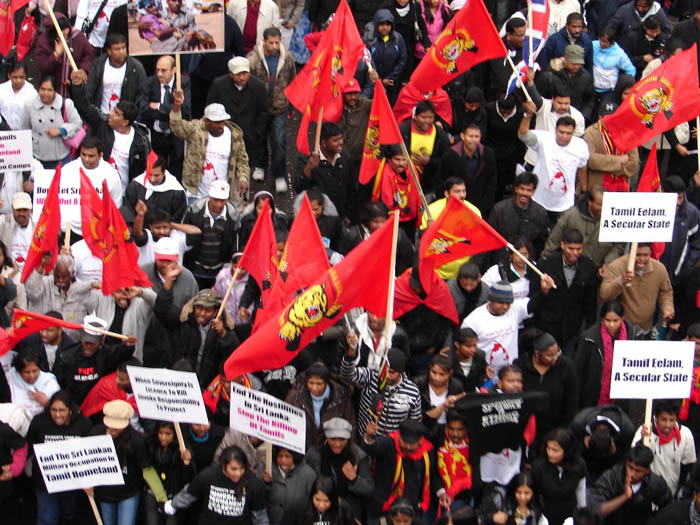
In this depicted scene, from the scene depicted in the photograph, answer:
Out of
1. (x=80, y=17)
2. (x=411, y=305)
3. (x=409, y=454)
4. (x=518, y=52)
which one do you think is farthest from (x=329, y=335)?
(x=80, y=17)

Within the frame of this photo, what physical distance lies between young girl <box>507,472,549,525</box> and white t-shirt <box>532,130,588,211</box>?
404 centimetres

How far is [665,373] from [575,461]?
974 millimetres

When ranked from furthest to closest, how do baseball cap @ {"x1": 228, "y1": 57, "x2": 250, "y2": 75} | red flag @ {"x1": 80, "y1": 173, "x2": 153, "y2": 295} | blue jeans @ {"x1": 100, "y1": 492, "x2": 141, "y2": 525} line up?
baseball cap @ {"x1": 228, "y1": 57, "x2": 250, "y2": 75} < red flag @ {"x1": 80, "y1": 173, "x2": 153, "y2": 295} < blue jeans @ {"x1": 100, "y1": 492, "x2": 141, "y2": 525}

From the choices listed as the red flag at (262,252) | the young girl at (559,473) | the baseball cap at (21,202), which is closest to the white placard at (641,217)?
the young girl at (559,473)

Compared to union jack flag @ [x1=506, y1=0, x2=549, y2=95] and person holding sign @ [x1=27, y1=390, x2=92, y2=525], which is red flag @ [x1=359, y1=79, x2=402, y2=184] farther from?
person holding sign @ [x1=27, y1=390, x2=92, y2=525]

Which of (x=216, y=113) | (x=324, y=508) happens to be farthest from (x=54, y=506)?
(x=216, y=113)

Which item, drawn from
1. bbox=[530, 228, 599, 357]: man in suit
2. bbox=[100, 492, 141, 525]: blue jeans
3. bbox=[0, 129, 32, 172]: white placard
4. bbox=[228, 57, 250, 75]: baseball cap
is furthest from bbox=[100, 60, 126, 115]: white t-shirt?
bbox=[100, 492, 141, 525]: blue jeans

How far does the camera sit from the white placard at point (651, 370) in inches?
430

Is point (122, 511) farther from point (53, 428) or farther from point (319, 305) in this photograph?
point (319, 305)

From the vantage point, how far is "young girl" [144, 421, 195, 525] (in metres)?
11.0

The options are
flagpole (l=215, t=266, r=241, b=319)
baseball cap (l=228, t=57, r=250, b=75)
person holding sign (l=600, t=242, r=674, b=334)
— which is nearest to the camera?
flagpole (l=215, t=266, r=241, b=319)

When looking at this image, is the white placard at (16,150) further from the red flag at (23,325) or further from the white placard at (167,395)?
the white placard at (167,395)

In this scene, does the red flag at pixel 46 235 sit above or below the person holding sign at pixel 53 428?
above

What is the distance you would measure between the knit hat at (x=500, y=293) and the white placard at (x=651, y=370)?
1.24 m
